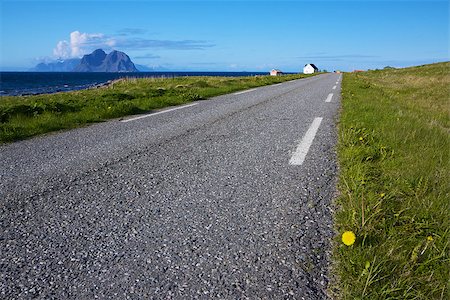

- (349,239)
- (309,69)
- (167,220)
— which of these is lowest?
(167,220)

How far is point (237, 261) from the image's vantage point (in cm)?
193

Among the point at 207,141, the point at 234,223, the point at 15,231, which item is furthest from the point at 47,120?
the point at 234,223

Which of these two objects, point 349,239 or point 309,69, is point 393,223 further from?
point 309,69

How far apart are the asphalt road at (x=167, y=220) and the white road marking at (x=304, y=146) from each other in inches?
1.1

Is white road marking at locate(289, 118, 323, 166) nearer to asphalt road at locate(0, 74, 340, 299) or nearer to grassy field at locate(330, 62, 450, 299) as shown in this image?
asphalt road at locate(0, 74, 340, 299)

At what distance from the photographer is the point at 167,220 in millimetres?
2441

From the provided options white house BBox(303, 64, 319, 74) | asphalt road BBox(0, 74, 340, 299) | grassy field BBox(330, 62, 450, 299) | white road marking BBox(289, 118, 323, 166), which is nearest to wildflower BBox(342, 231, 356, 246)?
grassy field BBox(330, 62, 450, 299)

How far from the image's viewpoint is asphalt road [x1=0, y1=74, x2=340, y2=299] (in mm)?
1747

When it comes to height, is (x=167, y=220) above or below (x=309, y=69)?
below

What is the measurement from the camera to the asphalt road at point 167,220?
1.75 m

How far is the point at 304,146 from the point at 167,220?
275 cm

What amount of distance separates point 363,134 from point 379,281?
3.52 meters

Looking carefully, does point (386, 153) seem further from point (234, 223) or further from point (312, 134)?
point (234, 223)

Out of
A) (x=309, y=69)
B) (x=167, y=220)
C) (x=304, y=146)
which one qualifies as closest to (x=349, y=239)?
(x=167, y=220)
